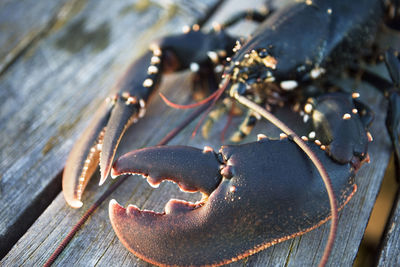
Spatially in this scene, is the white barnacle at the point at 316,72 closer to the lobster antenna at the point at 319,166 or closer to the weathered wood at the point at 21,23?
the lobster antenna at the point at 319,166

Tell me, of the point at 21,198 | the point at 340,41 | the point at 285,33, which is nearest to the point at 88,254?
the point at 21,198

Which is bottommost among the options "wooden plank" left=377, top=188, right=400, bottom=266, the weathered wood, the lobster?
"wooden plank" left=377, top=188, right=400, bottom=266

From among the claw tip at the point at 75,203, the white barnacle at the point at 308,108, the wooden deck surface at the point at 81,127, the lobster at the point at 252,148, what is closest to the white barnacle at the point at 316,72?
the lobster at the point at 252,148

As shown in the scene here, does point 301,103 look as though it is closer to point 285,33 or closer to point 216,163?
point 285,33

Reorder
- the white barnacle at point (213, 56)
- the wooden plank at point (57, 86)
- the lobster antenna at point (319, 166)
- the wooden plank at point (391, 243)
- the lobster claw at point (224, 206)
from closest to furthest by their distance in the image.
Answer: the lobster antenna at point (319, 166) → the lobster claw at point (224, 206) → the wooden plank at point (391, 243) → the wooden plank at point (57, 86) → the white barnacle at point (213, 56)

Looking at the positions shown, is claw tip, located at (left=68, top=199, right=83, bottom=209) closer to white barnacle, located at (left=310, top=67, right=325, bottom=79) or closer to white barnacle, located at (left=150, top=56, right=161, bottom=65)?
white barnacle, located at (left=150, top=56, right=161, bottom=65)

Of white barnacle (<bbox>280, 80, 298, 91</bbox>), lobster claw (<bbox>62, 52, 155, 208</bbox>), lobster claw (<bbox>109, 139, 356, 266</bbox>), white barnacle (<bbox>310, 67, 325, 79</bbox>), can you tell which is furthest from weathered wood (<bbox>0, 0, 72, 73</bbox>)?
white barnacle (<bbox>310, 67, 325, 79</bbox>)

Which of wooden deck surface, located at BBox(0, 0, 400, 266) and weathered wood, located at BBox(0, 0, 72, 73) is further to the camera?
weathered wood, located at BBox(0, 0, 72, 73)

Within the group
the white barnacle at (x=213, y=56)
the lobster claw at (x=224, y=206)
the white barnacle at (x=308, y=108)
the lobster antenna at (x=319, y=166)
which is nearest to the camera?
the lobster antenna at (x=319, y=166)
